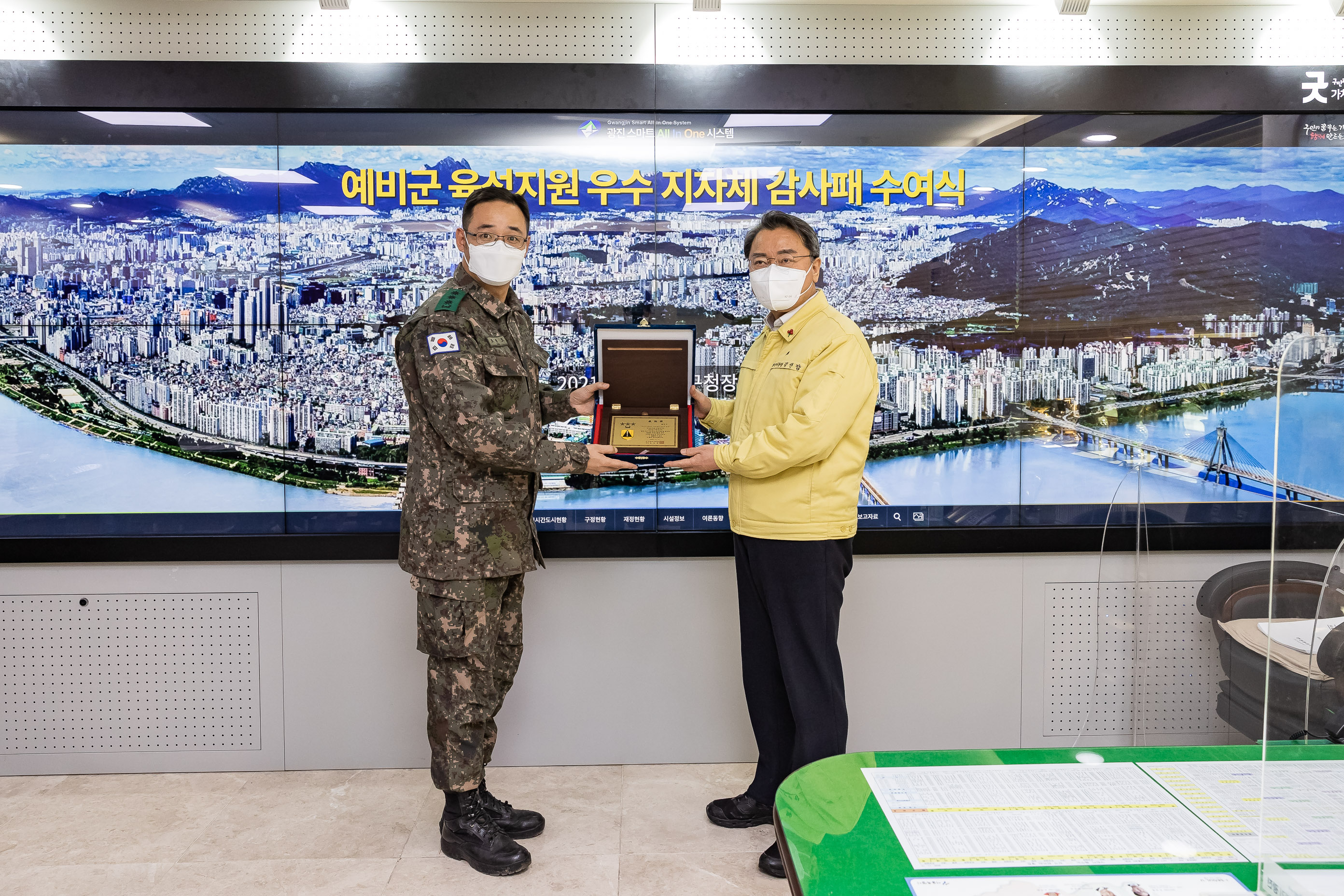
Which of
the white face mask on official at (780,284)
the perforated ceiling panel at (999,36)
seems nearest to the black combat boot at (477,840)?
the white face mask on official at (780,284)

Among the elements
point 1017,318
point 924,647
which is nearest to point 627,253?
point 1017,318

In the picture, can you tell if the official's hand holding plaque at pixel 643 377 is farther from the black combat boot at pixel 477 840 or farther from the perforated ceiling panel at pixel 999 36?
the black combat boot at pixel 477 840

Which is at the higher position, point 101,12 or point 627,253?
point 101,12

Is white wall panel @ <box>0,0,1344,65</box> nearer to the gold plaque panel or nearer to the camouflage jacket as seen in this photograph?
the camouflage jacket

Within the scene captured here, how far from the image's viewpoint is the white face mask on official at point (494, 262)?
2715mm

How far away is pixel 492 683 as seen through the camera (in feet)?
9.22

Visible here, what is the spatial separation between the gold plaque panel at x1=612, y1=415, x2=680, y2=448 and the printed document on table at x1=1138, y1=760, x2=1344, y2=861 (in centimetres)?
174

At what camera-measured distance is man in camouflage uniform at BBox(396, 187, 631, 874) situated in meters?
2.61

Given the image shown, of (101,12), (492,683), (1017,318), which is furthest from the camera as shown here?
(1017,318)

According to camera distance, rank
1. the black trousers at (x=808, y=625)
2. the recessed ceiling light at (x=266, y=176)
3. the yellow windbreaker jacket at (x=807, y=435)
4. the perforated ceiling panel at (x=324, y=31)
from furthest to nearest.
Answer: the recessed ceiling light at (x=266, y=176)
the perforated ceiling panel at (x=324, y=31)
the black trousers at (x=808, y=625)
the yellow windbreaker jacket at (x=807, y=435)

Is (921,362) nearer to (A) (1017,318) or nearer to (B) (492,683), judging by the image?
(A) (1017,318)

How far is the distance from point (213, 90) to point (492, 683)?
8.09ft

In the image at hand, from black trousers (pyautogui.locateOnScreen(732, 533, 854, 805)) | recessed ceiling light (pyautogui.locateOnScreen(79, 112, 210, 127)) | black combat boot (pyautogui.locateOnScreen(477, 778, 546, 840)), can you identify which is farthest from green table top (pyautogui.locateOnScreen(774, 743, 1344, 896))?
recessed ceiling light (pyautogui.locateOnScreen(79, 112, 210, 127))

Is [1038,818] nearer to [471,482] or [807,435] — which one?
[807,435]
